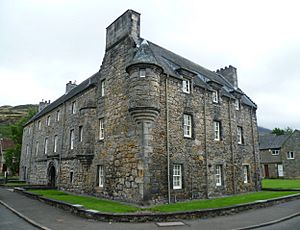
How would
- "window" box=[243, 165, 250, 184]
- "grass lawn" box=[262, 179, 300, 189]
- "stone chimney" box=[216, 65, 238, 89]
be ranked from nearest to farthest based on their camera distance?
"window" box=[243, 165, 250, 184]
"grass lawn" box=[262, 179, 300, 189]
"stone chimney" box=[216, 65, 238, 89]

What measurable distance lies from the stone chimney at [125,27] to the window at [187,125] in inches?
244

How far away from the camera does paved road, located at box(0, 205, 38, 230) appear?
31.7ft

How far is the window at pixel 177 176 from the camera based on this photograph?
15.8 metres

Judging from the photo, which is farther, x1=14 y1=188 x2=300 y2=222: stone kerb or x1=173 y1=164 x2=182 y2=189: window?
x1=173 y1=164 x2=182 y2=189: window

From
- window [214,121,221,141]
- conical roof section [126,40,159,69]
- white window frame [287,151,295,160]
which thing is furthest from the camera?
white window frame [287,151,295,160]

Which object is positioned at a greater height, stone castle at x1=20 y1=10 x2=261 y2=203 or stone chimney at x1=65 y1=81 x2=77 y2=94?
stone chimney at x1=65 y1=81 x2=77 y2=94

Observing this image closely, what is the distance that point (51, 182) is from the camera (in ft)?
86.4

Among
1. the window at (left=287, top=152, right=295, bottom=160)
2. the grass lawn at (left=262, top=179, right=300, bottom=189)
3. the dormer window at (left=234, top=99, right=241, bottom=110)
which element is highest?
the dormer window at (left=234, top=99, right=241, bottom=110)

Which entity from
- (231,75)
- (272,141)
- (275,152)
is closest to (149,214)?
(231,75)

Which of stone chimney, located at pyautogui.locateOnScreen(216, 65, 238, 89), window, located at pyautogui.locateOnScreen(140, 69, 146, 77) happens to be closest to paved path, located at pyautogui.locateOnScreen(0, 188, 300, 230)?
window, located at pyautogui.locateOnScreen(140, 69, 146, 77)

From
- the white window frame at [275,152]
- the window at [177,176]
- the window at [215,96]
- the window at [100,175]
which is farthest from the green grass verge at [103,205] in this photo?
the white window frame at [275,152]

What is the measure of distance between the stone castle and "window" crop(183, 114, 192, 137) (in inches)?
1.9

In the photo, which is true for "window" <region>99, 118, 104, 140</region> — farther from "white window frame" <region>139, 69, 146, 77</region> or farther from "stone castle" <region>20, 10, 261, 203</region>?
"white window frame" <region>139, 69, 146, 77</region>

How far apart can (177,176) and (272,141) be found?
36.5 meters
